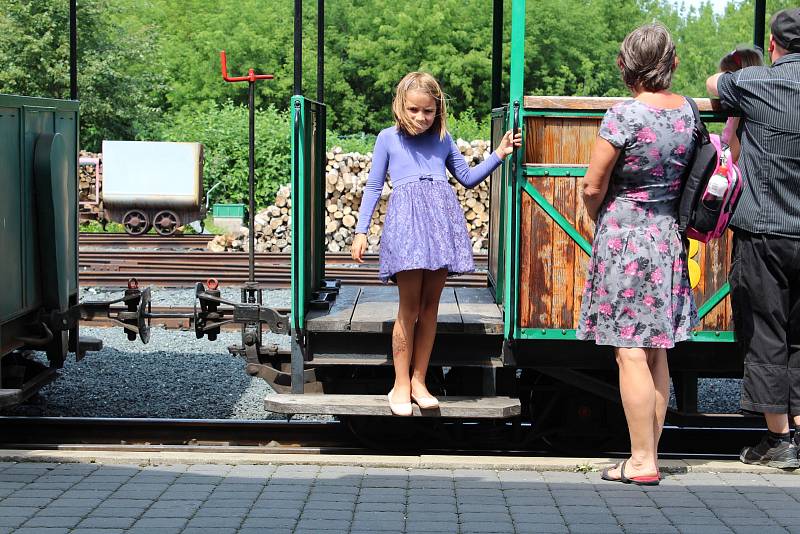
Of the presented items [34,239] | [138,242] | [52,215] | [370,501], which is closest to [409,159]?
[370,501]

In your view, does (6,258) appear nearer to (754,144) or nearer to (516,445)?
(516,445)

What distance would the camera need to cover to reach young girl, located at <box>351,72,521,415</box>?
5.52 meters

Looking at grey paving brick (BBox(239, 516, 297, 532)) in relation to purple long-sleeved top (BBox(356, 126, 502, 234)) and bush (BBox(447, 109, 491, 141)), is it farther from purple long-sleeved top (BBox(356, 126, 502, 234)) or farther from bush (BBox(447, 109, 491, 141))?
bush (BBox(447, 109, 491, 141))

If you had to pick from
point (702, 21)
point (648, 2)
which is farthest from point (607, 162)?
point (702, 21)

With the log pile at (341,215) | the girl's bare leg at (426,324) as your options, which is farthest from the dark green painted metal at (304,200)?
the log pile at (341,215)

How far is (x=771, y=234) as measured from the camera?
215 inches

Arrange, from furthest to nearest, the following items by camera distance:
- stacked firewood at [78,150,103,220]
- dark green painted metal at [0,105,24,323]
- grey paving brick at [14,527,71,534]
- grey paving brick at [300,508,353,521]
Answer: stacked firewood at [78,150,103,220], dark green painted metal at [0,105,24,323], grey paving brick at [300,508,353,521], grey paving brick at [14,527,71,534]

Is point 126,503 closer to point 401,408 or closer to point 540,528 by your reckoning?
point 401,408

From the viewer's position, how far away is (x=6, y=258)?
6434mm

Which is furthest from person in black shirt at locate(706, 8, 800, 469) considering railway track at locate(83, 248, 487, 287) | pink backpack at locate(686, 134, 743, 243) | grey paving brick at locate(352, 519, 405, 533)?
railway track at locate(83, 248, 487, 287)

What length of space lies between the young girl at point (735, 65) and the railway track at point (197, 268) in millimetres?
5765

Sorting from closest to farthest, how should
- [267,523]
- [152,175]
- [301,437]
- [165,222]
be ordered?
1. [267,523]
2. [301,437]
3. [165,222]
4. [152,175]

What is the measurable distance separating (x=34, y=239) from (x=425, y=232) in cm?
280

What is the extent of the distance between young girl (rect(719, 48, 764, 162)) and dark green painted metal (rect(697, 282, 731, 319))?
0.66m
